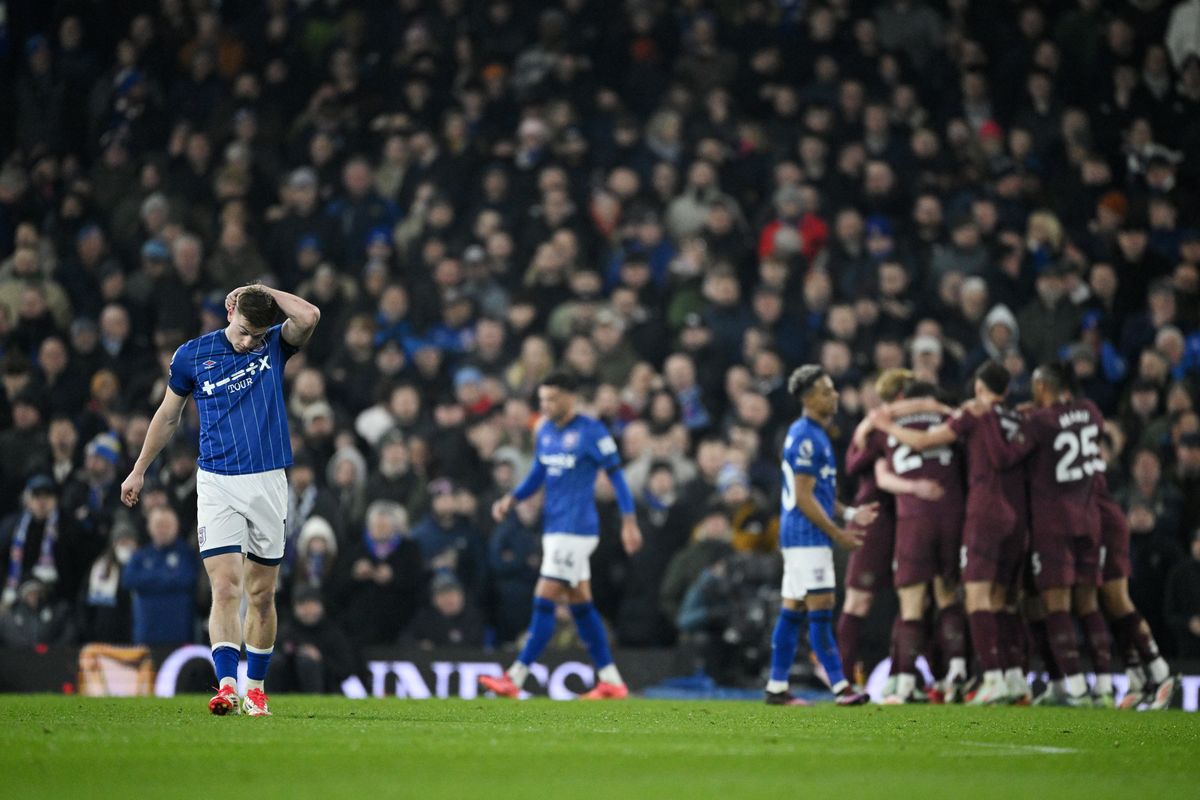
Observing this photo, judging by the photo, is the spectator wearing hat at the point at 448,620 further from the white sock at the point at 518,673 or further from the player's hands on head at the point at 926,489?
the player's hands on head at the point at 926,489

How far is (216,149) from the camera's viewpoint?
20.8 m

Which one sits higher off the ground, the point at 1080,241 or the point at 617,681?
the point at 1080,241

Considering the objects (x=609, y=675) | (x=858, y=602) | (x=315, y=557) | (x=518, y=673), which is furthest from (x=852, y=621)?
(x=315, y=557)

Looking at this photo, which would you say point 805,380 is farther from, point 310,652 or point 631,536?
point 310,652

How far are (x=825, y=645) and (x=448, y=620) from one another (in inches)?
179

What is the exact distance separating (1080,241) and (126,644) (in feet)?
35.4

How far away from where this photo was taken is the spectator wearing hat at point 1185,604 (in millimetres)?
13891

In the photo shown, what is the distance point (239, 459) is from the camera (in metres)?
9.27

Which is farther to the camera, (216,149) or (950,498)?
(216,149)

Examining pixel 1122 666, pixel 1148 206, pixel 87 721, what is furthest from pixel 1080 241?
pixel 87 721

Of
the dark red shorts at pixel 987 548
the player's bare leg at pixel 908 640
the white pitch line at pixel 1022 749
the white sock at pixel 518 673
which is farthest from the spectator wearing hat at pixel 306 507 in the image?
the white pitch line at pixel 1022 749

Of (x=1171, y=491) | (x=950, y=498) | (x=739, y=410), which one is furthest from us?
(x=739, y=410)

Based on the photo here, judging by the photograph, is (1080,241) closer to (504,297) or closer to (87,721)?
(504,297)

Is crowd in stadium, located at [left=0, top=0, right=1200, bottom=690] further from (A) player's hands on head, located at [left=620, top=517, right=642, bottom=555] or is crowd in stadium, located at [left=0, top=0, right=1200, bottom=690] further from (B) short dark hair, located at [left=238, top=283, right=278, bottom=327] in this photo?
(B) short dark hair, located at [left=238, top=283, right=278, bottom=327]
